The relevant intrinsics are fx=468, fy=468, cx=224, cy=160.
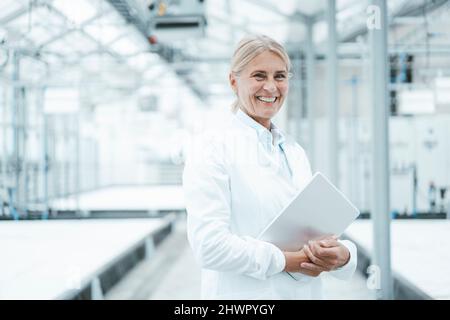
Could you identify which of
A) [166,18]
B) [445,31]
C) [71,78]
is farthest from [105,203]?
[445,31]

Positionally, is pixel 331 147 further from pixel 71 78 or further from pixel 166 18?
A: pixel 71 78

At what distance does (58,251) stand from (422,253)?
3.67 meters

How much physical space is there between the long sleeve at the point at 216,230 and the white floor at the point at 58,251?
2235 mm

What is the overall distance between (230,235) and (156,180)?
591 inches

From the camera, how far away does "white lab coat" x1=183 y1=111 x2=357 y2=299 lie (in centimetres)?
140

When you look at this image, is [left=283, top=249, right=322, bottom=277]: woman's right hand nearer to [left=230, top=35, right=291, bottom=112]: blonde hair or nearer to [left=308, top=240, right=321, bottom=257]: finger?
[left=308, top=240, right=321, bottom=257]: finger

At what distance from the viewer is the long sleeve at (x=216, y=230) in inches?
54.6

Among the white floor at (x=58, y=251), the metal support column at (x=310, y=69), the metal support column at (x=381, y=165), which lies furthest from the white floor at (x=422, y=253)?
the white floor at (x=58, y=251)

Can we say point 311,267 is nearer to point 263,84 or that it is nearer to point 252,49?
point 263,84

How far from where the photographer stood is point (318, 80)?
10297 mm

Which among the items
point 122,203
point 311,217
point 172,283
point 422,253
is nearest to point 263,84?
point 311,217

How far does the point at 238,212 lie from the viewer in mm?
1516

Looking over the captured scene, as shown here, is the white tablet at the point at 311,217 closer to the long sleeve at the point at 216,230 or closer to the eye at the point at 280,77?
the long sleeve at the point at 216,230

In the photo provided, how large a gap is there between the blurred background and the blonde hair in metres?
1.72
